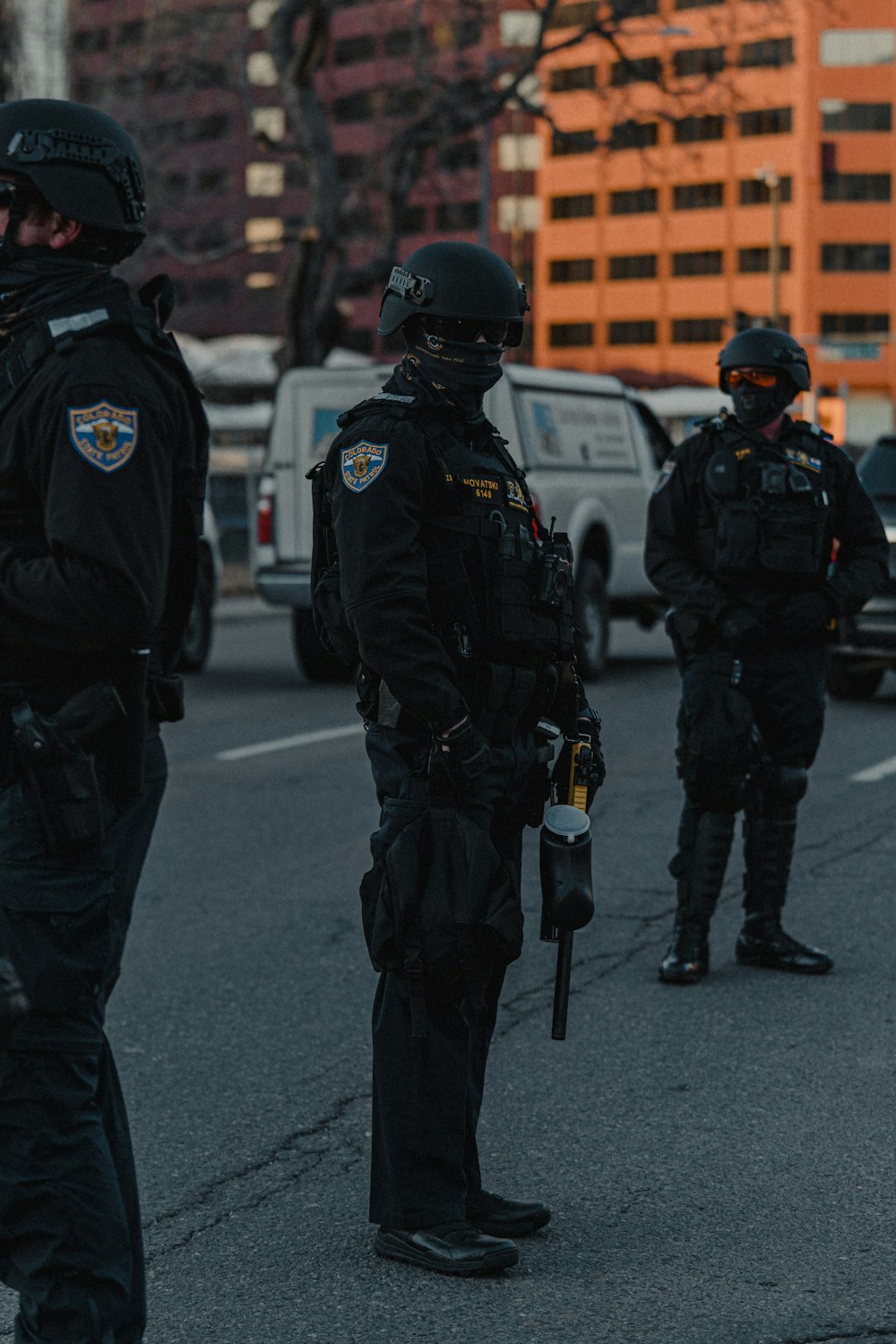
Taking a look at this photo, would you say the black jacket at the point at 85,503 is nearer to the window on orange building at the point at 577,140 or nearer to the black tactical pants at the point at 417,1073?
the black tactical pants at the point at 417,1073

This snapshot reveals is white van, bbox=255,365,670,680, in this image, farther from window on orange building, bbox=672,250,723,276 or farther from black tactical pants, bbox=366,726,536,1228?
window on orange building, bbox=672,250,723,276

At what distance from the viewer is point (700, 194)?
84.9 metres

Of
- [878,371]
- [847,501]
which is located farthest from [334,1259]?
[878,371]

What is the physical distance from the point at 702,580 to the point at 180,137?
29181 millimetres

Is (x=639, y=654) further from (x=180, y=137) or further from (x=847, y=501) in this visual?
(x=180, y=137)

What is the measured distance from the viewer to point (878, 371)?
A: 3179 inches

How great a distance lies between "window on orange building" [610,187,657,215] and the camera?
8631 centimetres

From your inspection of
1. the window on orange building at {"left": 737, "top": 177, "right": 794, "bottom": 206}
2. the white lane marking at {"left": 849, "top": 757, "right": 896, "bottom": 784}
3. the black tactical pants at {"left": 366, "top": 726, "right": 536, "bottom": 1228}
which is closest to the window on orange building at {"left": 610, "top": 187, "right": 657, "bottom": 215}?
the window on orange building at {"left": 737, "top": 177, "right": 794, "bottom": 206}

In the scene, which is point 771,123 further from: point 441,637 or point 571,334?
point 441,637

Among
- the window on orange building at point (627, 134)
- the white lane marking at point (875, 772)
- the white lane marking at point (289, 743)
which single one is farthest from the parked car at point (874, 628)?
the window on orange building at point (627, 134)

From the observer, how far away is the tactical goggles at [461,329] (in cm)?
370

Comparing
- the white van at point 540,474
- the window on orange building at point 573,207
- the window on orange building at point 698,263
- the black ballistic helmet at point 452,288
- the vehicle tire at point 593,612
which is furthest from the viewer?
the window on orange building at point 573,207

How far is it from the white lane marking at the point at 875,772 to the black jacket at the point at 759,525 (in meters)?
3.95

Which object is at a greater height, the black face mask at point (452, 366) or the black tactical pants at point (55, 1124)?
the black face mask at point (452, 366)
